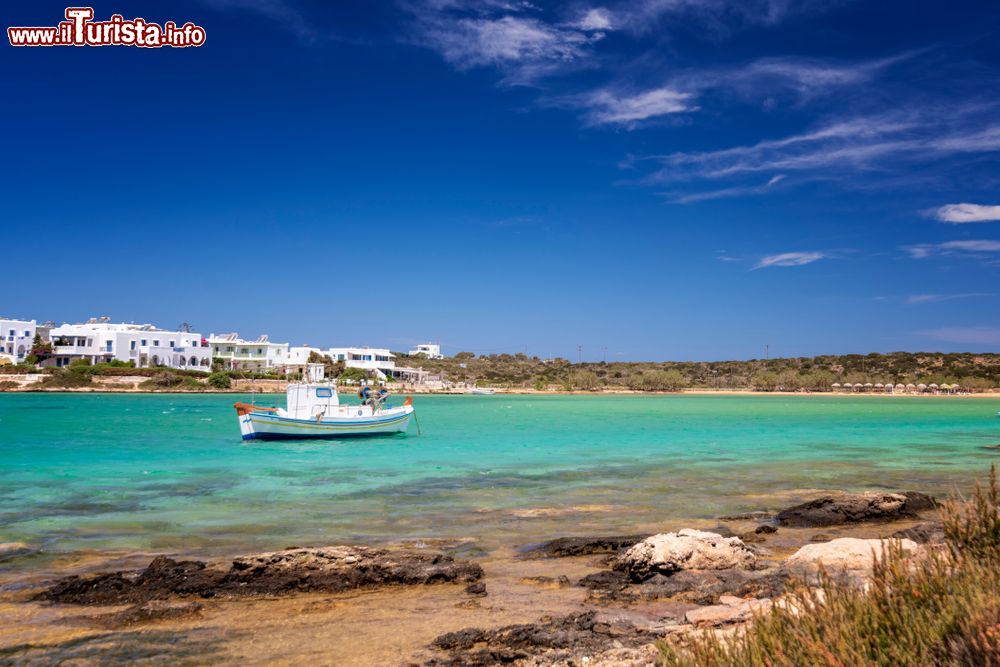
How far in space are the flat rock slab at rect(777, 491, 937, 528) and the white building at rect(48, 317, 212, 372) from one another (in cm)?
9060

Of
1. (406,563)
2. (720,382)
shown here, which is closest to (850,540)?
(406,563)

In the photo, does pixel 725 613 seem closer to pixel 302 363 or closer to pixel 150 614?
pixel 150 614

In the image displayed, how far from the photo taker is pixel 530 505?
1469cm

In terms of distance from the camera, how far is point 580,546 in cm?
1030

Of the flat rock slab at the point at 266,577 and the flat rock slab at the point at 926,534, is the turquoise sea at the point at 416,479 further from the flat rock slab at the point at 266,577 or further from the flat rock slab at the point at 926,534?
the flat rock slab at the point at 926,534

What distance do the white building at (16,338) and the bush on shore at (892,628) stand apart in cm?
10153

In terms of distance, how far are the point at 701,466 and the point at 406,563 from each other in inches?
570

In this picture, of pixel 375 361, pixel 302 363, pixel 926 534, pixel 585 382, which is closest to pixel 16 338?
pixel 302 363

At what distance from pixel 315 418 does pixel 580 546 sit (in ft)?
76.7

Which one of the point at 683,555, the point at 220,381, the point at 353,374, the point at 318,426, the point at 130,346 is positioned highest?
the point at 130,346

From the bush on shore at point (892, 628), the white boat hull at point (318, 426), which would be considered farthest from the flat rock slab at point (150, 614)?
the white boat hull at point (318, 426)

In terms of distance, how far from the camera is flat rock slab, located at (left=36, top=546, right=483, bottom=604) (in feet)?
26.7

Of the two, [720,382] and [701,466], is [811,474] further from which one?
[720,382]

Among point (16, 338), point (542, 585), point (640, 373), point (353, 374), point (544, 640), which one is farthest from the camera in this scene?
point (640, 373)
